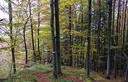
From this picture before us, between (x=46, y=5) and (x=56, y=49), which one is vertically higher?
(x=46, y=5)

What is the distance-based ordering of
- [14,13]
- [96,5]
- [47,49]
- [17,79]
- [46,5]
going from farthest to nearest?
[47,49], [96,5], [46,5], [14,13], [17,79]

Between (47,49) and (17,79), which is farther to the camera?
(47,49)

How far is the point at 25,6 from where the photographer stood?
2039 cm

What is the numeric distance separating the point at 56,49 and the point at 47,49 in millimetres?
12790

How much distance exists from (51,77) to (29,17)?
10.2m

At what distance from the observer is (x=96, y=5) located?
23797 millimetres

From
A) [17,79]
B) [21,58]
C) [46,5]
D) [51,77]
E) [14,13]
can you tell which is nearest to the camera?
[17,79]

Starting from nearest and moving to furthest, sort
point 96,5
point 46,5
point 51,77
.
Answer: point 51,77 → point 46,5 → point 96,5

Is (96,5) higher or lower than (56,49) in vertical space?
higher

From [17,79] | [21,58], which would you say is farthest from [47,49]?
[17,79]

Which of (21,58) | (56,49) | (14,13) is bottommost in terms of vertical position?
(21,58)

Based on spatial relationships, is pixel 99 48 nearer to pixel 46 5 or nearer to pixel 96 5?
pixel 96 5

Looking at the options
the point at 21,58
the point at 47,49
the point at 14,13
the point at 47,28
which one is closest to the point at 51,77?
the point at 47,28

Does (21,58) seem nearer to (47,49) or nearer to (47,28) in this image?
(47,49)
